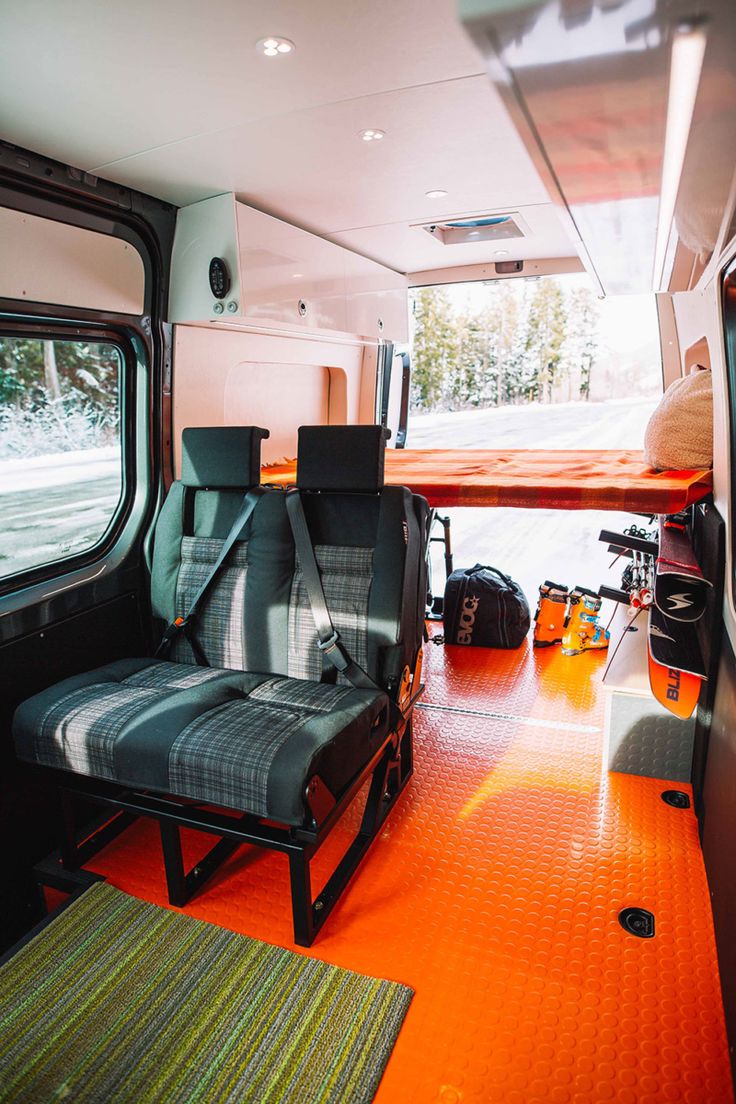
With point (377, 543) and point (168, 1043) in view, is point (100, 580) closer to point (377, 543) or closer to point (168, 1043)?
point (377, 543)

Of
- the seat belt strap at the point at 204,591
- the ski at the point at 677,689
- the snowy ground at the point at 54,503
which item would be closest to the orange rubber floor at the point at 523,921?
the ski at the point at 677,689

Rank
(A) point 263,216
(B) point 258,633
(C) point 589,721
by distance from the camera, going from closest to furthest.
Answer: (B) point 258,633 < (A) point 263,216 < (C) point 589,721

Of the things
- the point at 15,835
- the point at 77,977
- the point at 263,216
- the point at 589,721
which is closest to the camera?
the point at 77,977

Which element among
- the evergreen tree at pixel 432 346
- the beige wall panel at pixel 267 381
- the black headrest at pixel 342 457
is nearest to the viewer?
the black headrest at pixel 342 457

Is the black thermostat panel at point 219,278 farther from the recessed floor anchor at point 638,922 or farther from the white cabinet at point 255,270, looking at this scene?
the recessed floor anchor at point 638,922

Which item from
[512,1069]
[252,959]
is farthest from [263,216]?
[512,1069]

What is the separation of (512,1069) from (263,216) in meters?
3.30

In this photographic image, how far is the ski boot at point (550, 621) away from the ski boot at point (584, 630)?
7 cm

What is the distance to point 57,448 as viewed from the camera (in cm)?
268

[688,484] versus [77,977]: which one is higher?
[688,484]

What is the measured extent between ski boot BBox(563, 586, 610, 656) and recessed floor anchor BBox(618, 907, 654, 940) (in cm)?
222

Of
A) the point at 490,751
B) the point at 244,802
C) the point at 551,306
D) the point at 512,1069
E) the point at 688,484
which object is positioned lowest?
the point at 512,1069

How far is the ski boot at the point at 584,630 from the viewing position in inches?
170

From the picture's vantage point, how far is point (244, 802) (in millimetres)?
1991
